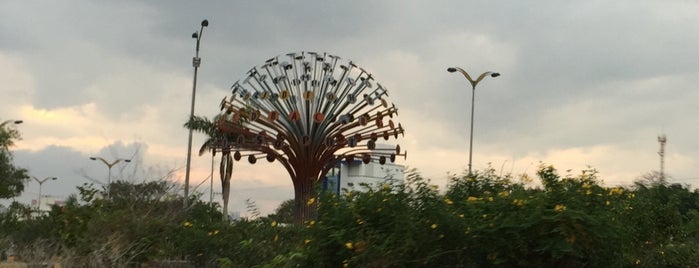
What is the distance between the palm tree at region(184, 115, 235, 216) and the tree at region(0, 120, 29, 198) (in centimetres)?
1921

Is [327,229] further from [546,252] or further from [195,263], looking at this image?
[195,263]

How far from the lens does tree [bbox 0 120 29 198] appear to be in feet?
209

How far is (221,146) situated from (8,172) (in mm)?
37315

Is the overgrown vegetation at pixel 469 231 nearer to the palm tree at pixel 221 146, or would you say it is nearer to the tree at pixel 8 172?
the palm tree at pixel 221 146

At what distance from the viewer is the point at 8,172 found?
73.8 metres

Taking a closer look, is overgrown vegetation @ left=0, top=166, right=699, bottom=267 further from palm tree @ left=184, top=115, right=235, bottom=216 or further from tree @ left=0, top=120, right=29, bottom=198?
tree @ left=0, top=120, right=29, bottom=198

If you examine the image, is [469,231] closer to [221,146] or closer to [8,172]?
[221,146]

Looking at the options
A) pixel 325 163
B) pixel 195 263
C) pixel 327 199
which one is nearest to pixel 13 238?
pixel 195 263

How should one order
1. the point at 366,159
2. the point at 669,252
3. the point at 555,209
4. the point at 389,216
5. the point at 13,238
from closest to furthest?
the point at 555,209 < the point at 389,216 < the point at 669,252 < the point at 13,238 < the point at 366,159

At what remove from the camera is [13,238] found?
71.9 ft

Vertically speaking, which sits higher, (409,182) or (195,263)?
(409,182)

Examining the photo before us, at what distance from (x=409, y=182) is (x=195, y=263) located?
7274 millimetres

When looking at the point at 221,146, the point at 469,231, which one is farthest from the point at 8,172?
the point at 469,231

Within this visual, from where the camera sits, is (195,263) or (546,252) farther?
(195,263)
